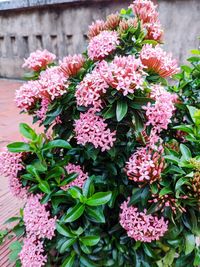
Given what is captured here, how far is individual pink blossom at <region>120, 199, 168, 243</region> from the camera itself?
3.54 feet

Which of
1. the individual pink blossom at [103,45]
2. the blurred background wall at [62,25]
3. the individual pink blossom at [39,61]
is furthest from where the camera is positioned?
the blurred background wall at [62,25]

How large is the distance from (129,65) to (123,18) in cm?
44

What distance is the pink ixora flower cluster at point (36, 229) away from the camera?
3.67ft

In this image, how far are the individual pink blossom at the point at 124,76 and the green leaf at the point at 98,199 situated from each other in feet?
1.15

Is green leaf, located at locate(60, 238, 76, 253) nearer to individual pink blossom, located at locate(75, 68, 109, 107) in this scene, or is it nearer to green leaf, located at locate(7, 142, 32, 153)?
green leaf, located at locate(7, 142, 32, 153)

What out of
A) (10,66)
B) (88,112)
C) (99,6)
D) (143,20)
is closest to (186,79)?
(143,20)

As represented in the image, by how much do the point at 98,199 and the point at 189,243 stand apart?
1.29 ft

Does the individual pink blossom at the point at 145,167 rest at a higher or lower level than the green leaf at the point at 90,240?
higher

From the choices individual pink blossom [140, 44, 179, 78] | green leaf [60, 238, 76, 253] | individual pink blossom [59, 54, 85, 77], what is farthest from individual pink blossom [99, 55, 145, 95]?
green leaf [60, 238, 76, 253]

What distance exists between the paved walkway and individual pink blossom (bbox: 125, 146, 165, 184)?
1.01 m

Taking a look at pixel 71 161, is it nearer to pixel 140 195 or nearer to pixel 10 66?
pixel 140 195

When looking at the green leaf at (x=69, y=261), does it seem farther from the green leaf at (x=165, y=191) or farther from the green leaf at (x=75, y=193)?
the green leaf at (x=165, y=191)

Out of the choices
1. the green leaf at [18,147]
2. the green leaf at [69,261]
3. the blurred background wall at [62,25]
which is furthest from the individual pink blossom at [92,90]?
the blurred background wall at [62,25]

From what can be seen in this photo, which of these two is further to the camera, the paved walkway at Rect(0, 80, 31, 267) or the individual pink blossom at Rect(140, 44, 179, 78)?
the paved walkway at Rect(0, 80, 31, 267)
